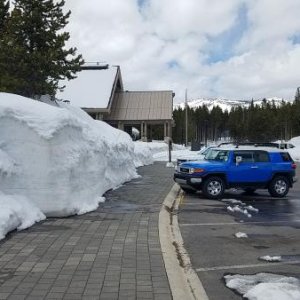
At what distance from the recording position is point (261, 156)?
17.7 m

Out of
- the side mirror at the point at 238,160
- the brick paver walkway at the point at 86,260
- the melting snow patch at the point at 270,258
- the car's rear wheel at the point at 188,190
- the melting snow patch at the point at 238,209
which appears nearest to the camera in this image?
the brick paver walkway at the point at 86,260

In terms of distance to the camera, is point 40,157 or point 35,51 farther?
point 35,51

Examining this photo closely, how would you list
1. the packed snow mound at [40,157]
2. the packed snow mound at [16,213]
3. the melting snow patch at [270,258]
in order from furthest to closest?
1. the packed snow mound at [40,157]
2. the packed snow mound at [16,213]
3. the melting snow patch at [270,258]

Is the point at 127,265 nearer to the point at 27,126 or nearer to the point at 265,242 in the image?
the point at 265,242

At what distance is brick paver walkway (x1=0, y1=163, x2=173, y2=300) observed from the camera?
19.2 feet

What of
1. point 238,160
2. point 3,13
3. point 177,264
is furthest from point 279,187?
point 3,13

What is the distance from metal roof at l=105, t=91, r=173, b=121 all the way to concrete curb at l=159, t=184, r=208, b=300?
44.3m

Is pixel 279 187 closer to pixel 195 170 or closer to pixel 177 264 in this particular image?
pixel 195 170

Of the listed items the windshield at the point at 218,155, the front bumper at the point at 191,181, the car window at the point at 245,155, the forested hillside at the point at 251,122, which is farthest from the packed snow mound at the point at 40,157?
the forested hillside at the point at 251,122

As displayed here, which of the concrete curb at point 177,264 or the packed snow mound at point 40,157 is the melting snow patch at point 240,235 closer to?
the concrete curb at point 177,264

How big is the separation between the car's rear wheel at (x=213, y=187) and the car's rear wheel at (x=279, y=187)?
1779 millimetres

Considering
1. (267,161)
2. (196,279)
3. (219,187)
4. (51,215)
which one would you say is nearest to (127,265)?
(196,279)

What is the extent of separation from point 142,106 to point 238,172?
135 feet

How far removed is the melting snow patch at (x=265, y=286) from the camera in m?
5.55
